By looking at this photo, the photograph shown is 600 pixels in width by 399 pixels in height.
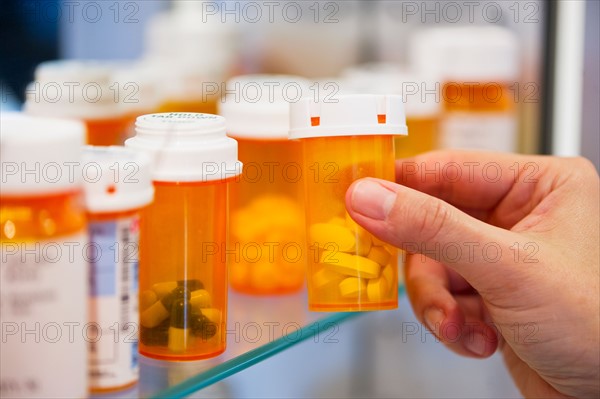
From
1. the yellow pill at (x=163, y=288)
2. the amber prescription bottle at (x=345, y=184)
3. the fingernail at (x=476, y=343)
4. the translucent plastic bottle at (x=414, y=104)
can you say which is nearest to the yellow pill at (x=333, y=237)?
the amber prescription bottle at (x=345, y=184)

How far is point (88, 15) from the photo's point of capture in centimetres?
104

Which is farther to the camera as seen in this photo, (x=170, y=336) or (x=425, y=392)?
(x=425, y=392)

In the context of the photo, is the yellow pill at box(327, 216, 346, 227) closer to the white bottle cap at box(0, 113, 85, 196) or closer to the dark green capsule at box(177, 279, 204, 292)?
the dark green capsule at box(177, 279, 204, 292)

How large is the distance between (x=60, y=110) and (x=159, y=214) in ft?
0.85

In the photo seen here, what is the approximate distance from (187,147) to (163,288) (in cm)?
9

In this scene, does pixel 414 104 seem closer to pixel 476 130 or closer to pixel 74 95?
pixel 476 130

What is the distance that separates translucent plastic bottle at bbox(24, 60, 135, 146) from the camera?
0.73m

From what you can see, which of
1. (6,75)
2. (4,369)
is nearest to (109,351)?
(4,369)

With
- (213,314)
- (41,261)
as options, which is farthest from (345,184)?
(41,261)

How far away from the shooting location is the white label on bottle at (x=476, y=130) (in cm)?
94

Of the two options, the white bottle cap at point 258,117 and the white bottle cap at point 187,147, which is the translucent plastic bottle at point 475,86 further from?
the white bottle cap at point 187,147

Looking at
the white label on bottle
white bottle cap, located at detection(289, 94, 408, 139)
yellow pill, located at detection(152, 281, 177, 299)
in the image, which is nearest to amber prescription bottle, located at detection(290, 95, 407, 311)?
white bottle cap, located at detection(289, 94, 408, 139)

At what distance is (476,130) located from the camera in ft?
3.11

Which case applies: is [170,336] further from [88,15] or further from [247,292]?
[88,15]
